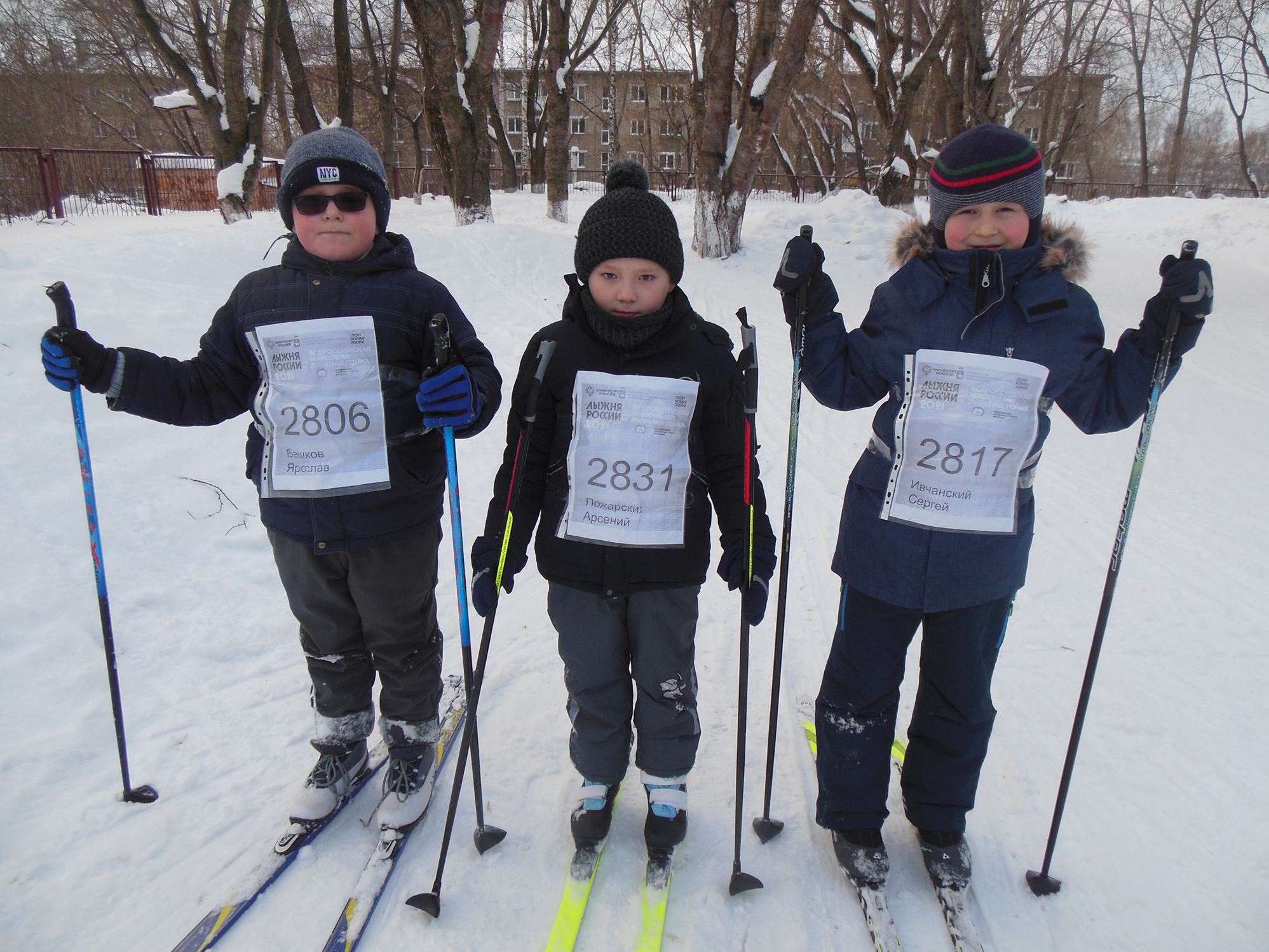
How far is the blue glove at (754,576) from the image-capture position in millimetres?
2029

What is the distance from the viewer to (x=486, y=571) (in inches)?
81.8

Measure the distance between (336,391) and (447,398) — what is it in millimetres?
361

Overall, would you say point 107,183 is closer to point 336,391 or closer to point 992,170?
point 336,391

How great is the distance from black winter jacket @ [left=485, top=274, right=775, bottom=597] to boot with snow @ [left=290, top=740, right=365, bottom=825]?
0.94 metres

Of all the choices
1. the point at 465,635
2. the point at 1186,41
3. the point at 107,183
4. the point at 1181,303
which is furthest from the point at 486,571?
the point at 1186,41

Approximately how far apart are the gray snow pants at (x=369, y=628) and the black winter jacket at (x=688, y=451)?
348 millimetres

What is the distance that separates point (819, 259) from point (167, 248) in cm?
730

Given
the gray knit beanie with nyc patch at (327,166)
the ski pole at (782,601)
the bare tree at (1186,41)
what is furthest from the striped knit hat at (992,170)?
the bare tree at (1186,41)

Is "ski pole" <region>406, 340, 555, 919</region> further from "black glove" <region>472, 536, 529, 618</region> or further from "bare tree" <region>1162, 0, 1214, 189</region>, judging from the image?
"bare tree" <region>1162, 0, 1214, 189</region>

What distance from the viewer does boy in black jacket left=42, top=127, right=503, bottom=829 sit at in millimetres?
→ 2062

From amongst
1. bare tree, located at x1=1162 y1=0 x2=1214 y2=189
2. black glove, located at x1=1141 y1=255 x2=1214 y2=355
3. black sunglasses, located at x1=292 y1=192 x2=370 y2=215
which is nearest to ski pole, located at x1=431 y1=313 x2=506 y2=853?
black sunglasses, located at x1=292 y1=192 x2=370 y2=215

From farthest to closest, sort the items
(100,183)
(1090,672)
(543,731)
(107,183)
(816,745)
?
1. (107,183)
2. (100,183)
3. (543,731)
4. (816,745)
5. (1090,672)

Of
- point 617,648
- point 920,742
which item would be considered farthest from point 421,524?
point 920,742

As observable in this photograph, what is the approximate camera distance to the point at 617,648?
2.14 metres
